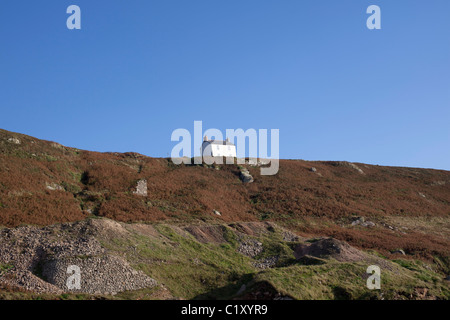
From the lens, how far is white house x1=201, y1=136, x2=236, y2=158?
97.2m

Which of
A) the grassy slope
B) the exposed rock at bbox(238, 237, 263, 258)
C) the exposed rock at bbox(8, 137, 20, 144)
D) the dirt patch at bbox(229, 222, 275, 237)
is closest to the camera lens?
the grassy slope

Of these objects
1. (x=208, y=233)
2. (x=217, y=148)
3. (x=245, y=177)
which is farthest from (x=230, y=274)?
(x=217, y=148)

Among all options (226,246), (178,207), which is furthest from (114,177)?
(226,246)

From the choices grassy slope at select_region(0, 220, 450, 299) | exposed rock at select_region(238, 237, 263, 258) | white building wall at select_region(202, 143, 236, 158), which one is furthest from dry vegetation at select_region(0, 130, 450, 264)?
white building wall at select_region(202, 143, 236, 158)

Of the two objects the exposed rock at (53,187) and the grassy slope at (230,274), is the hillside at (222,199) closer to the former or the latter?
the exposed rock at (53,187)

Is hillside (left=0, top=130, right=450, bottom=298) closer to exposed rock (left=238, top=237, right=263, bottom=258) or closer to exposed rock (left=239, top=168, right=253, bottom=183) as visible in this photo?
exposed rock (left=239, top=168, right=253, bottom=183)

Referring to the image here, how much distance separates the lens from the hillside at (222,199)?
4312 cm

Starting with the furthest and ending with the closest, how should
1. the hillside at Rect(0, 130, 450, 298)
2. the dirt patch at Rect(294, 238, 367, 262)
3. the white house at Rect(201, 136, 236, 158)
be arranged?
1. the white house at Rect(201, 136, 236, 158)
2. the hillside at Rect(0, 130, 450, 298)
3. the dirt patch at Rect(294, 238, 367, 262)

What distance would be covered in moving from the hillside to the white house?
17551 mm

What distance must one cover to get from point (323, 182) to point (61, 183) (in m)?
47.7

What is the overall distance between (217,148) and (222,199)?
3886 cm

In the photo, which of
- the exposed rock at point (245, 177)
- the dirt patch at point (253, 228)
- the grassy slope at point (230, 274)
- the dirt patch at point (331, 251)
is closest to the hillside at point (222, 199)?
the grassy slope at point (230, 274)
